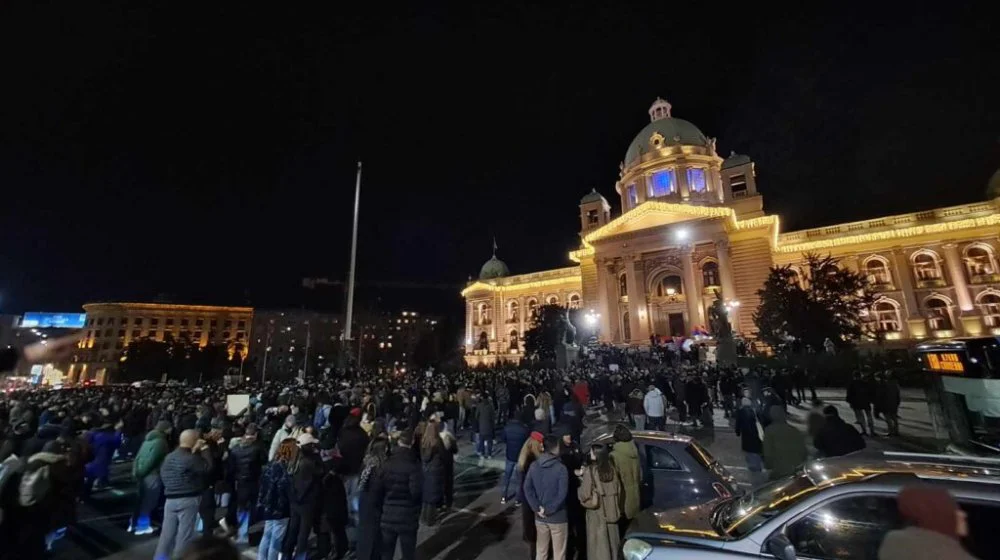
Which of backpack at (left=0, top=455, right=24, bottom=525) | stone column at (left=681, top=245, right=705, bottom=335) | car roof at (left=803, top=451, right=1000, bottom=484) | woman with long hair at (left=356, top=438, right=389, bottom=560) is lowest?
woman with long hair at (left=356, top=438, right=389, bottom=560)

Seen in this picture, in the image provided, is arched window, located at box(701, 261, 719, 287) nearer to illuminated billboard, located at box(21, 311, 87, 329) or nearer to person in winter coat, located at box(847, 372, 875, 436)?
person in winter coat, located at box(847, 372, 875, 436)

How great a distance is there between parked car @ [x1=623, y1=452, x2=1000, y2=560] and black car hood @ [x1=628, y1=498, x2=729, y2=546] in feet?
0.03

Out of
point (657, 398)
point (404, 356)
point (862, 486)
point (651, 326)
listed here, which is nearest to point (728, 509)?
point (862, 486)

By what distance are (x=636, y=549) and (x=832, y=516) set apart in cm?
160

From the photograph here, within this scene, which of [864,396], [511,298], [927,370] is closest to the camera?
[927,370]

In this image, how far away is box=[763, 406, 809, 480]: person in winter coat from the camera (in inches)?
259

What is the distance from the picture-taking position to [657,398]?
459 inches

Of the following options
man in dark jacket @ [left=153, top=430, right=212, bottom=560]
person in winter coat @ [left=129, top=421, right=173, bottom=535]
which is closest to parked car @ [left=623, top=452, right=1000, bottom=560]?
man in dark jacket @ [left=153, top=430, right=212, bottom=560]

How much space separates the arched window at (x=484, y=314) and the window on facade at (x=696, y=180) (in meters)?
32.0

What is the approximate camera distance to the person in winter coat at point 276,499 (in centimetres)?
517

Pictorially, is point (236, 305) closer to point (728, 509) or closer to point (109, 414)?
point (109, 414)

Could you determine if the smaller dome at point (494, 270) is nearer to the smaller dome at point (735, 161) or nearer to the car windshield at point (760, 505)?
the smaller dome at point (735, 161)

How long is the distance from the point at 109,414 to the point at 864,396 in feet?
71.5

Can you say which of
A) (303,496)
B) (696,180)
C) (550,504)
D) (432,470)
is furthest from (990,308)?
(303,496)
